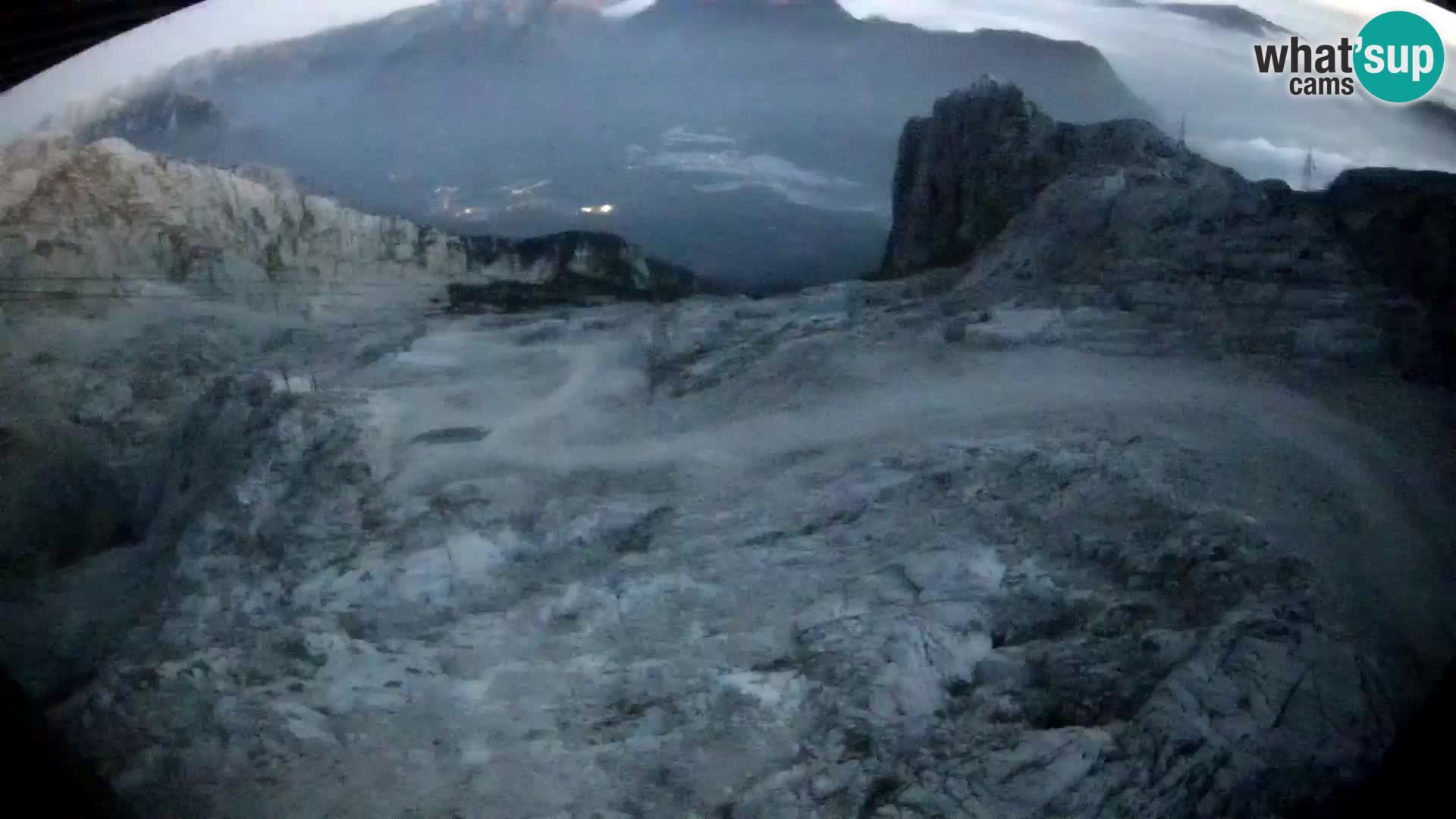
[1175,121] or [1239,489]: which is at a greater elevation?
[1175,121]

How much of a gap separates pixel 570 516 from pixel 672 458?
0.27 m

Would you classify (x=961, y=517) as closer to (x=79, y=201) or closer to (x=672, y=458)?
(x=672, y=458)

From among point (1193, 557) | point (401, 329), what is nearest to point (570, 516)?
point (401, 329)

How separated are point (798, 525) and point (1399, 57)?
1712mm

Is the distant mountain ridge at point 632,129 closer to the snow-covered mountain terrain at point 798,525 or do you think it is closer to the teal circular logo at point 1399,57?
the snow-covered mountain terrain at point 798,525

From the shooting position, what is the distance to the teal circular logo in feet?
7.08

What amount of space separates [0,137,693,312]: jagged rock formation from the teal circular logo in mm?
1638

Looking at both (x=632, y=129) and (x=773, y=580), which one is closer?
(x=773, y=580)

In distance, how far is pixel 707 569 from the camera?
209 cm

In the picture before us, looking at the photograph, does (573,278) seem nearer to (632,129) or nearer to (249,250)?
(632,129)

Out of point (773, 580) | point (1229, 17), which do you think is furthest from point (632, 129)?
point (1229, 17)

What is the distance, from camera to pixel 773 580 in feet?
6.78

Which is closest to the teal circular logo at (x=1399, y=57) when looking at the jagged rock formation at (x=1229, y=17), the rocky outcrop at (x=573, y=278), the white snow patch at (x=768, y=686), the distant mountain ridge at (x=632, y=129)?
the jagged rock formation at (x=1229, y=17)

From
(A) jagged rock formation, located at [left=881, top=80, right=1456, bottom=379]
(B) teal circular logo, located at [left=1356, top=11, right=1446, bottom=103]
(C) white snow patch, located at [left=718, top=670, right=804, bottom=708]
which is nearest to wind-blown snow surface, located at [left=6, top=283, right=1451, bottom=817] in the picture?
(C) white snow patch, located at [left=718, top=670, right=804, bottom=708]
